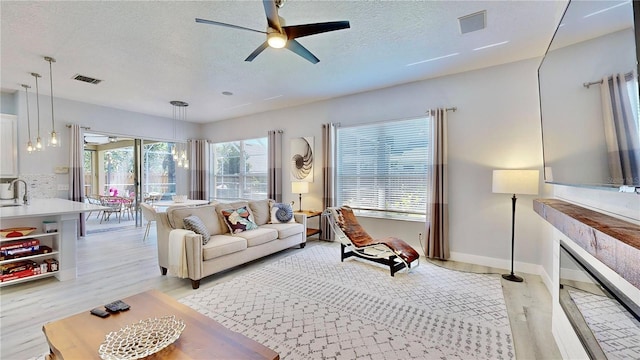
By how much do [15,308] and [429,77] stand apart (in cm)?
569

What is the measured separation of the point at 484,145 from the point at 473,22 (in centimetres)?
177

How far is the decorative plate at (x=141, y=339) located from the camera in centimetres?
125

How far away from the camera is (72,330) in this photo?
1476mm

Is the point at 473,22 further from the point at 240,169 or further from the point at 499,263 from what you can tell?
the point at 240,169

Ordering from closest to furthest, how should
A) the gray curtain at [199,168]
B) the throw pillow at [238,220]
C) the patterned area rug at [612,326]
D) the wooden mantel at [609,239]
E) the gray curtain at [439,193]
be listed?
the wooden mantel at [609,239]
the patterned area rug at [612,326]
the throw pillow at [238,220]
the gray curtain at [439,193]
the gray curtain at [199,168]

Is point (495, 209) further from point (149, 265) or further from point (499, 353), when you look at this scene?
point (149, 265)

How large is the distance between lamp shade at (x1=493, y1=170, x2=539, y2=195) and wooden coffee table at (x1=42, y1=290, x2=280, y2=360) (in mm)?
3185

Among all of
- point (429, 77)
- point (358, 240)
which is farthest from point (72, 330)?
point (429, 77)

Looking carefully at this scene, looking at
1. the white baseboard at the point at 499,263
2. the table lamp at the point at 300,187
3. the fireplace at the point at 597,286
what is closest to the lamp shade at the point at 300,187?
the table lamp at the point at 300,187

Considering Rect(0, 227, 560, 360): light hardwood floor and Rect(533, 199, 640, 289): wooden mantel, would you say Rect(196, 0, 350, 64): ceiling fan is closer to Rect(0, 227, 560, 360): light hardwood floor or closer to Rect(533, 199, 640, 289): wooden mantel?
Rect(533, 199, 640, 289): wooden mantel

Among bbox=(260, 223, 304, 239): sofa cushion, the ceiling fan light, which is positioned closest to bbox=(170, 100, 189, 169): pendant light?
bbox=(260, 223, 304, 239): sofa cushion

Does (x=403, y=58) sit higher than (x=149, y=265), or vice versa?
(x=403, y=58)

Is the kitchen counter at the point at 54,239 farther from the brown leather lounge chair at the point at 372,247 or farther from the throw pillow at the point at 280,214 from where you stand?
the brown leather lounge chair at the point at 372,247

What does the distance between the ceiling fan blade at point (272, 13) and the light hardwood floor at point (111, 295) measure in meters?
2.80
